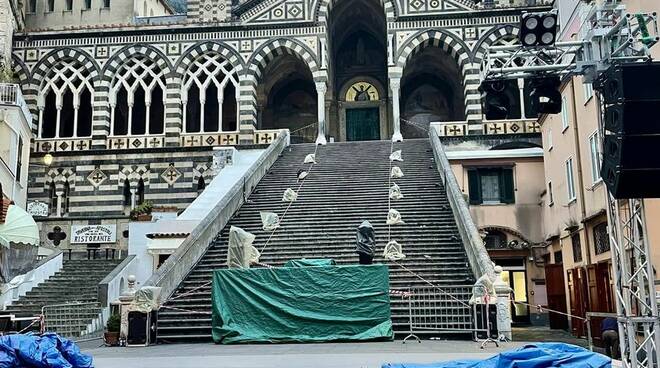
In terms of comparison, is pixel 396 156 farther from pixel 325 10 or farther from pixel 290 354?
pixel 290 354

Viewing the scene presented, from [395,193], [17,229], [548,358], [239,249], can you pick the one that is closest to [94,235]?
[17,229]

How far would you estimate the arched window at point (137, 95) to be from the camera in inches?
1287

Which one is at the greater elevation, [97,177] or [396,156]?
[97,177]

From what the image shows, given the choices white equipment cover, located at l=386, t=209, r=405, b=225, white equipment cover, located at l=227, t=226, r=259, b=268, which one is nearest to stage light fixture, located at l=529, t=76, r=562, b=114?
white equipment cover, located at l=227, t=226, r=259, b=268

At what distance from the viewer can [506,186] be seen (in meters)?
25.4

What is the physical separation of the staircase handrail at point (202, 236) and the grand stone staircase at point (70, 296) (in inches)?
142

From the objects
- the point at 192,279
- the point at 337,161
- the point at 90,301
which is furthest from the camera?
the point at 337,161

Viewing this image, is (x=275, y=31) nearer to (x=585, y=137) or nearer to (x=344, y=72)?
(x=344, y=72)

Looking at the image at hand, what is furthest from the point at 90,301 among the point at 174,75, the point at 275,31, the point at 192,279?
the point at 275,31

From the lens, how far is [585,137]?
18.5 metres

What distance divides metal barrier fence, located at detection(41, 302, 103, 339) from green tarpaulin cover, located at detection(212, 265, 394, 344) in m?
5.77

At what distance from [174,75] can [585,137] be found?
2094 cm

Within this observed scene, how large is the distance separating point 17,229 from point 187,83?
13845mm

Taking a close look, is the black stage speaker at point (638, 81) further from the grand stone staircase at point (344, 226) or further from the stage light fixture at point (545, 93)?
the grand stone staircase at point (344, 226)
